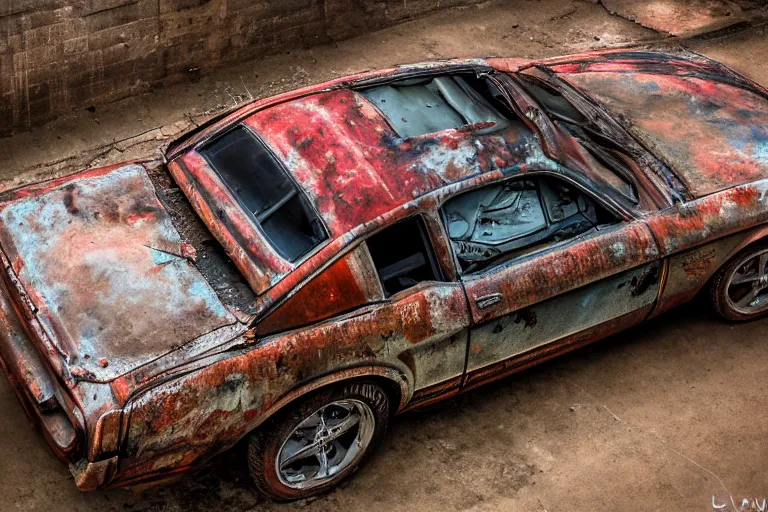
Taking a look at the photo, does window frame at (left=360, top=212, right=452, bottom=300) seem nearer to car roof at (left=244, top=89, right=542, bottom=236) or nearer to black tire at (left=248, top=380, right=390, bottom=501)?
car roof at (left=244, top=89, right=542, bottom=236)

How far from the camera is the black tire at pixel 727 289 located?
221 inches

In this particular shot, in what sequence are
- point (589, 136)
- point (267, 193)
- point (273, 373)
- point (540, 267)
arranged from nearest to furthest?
point (273, 373) < point (267, 193) < point (540, 267) < point (589, 136)

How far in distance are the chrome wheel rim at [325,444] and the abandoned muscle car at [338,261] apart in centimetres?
1

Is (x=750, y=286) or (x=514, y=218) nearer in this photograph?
(x=514, y=218)

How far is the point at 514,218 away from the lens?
498cm

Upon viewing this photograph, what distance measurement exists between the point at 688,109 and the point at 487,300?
2.16 meters

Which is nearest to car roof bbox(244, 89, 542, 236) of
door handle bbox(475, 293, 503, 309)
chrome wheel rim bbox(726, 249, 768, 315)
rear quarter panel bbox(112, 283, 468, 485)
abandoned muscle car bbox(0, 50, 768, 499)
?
abandoned muscle car bbox(0, 50, 768, 499)

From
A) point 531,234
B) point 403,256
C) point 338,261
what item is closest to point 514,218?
point 531,234

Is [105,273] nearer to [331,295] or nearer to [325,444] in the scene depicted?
[331,295]

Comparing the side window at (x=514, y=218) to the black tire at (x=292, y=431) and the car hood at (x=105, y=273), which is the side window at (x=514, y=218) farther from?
the car hood at (x=105, y=273)

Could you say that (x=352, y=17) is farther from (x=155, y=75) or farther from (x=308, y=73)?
(x=155, y=75)

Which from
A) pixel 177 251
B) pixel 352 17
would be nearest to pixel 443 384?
pixel 177 251

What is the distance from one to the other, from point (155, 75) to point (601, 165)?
3.53 metres

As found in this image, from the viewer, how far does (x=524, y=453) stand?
203 inches
